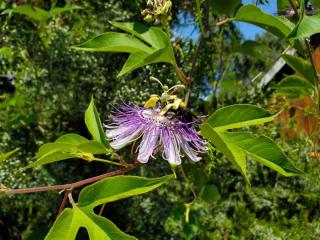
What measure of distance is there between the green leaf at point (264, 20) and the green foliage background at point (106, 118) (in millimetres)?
472

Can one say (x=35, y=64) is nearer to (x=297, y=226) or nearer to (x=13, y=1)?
(x=13, y=1)

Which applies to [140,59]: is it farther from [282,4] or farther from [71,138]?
[282,4]

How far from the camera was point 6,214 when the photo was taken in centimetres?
170

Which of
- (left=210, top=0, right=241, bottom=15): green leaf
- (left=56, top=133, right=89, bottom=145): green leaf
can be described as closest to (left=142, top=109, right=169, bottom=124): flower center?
(left=56, top=133, right=89, bottom=145): green leaf

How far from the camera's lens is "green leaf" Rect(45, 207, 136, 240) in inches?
26.8

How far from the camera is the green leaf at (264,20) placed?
2.75 feet

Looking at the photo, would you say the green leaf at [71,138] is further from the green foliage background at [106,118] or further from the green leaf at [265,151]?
the green foliage background at [106,118]

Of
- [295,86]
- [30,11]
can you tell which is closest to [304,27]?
[295,86]

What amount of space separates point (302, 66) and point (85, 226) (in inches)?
23.6

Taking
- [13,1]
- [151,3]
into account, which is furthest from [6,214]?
[151,3]

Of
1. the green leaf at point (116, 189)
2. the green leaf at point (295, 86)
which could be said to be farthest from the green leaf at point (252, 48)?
the green leaf at point (116, 189)

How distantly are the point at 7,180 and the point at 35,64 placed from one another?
0.38m

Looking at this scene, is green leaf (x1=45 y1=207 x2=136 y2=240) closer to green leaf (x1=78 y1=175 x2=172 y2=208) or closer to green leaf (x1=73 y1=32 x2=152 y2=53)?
green leaf (x1=78 y1=175 x2=172 y2=208)

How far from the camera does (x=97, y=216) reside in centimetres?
70
